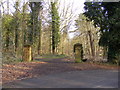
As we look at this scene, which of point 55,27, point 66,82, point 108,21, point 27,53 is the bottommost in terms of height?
point 66,82

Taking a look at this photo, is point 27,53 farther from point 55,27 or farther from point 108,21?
point 55,27

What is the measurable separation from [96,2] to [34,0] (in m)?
18.6

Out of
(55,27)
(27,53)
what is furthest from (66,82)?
Answer: (55,27)

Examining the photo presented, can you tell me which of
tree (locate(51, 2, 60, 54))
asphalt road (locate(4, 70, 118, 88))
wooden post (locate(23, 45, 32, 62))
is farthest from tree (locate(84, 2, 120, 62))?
tree (locate(51, 2, 60, 54))

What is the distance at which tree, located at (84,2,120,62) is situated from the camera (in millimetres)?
15406

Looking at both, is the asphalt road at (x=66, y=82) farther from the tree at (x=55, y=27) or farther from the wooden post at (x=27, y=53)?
the tree at (x=55, y=27)

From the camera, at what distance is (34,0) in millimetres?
32656

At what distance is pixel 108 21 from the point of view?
1565cm

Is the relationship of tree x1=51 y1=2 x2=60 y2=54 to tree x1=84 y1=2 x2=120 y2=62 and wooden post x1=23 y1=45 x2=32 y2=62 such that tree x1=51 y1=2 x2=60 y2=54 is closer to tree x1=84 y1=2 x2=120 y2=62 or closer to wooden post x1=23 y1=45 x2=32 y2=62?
tree x1=84 y1=2 x2=120 y2=62

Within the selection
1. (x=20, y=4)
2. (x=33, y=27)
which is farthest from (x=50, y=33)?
(x=20, y=4)

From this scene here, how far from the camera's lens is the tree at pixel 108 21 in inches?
607

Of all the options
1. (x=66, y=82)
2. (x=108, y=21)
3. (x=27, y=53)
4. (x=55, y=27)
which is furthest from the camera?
(x=55, y=27)

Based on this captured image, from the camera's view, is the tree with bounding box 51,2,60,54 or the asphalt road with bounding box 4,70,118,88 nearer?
the asphalt road with bounding box 4,70,118,88

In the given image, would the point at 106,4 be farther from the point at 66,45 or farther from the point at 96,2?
the point at 66,45
